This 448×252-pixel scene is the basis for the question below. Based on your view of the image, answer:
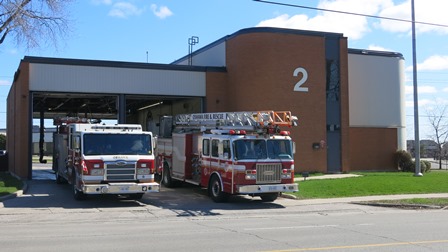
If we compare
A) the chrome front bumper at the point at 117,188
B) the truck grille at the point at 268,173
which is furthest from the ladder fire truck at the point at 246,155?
the chrome front bumper at the point at 117,188

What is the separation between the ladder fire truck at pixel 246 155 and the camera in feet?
54.1

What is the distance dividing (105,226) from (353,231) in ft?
19.2

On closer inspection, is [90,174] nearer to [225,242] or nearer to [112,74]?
[225,242]

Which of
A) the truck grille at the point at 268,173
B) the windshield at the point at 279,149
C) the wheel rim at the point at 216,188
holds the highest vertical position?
the windshield at the point at 279,149

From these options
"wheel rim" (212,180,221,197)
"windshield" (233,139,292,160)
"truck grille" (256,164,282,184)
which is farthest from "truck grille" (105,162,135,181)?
"truck grille" (256,164,282,184)

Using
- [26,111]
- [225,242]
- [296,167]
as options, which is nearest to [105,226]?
[225,242]

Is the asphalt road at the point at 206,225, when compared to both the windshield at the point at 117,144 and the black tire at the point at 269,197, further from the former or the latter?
the windshield at the point at 117,144

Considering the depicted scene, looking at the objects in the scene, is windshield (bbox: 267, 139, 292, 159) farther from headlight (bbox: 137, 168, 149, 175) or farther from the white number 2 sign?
the white number 2 sign

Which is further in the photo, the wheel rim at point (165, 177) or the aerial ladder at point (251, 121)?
the wheel rim at point (165, 177)

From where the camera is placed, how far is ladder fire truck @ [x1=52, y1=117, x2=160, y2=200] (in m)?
16.0

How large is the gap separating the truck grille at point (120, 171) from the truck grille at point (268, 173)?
4255 mm

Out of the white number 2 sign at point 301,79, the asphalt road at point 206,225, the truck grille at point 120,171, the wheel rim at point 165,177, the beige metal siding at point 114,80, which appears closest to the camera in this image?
the asphalt road at point 206,225

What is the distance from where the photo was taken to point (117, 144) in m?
16.8

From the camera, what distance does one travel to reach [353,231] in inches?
428
